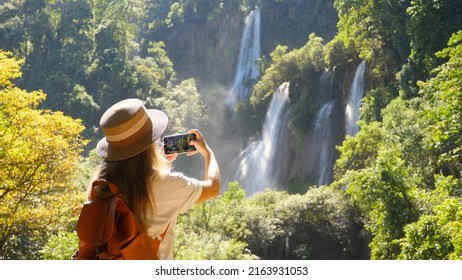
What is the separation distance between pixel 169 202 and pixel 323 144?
22.3m

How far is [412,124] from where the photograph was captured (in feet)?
50.9

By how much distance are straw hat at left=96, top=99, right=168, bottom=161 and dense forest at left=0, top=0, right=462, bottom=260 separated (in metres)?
5.88

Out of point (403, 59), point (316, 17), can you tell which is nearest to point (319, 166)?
point (403, 59)

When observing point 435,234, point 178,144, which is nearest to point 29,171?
point 435,234

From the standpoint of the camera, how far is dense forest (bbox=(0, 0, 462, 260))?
10.8 meters

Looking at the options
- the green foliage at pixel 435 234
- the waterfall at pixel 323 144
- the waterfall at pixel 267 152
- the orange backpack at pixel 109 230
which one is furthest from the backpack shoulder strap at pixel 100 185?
the waterfall at pixel 267 152

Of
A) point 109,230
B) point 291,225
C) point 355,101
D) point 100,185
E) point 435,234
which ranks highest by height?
point 355,101

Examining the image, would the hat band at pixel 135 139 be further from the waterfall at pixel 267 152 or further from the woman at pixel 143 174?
the waterfall at pixel 267 152

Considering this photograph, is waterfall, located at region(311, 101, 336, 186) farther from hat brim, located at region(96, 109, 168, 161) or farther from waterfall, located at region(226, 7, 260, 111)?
hat brim, located at region(96, 109, 168, 161)

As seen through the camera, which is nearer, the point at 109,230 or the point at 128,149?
the point at 109,230

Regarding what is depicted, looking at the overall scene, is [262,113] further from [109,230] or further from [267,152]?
[109,230]

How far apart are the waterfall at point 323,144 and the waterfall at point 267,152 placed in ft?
8.66

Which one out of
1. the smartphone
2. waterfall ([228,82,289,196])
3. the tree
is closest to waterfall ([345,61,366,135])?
waterfall ([228,82,289,196])

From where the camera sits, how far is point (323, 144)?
2439 cm
